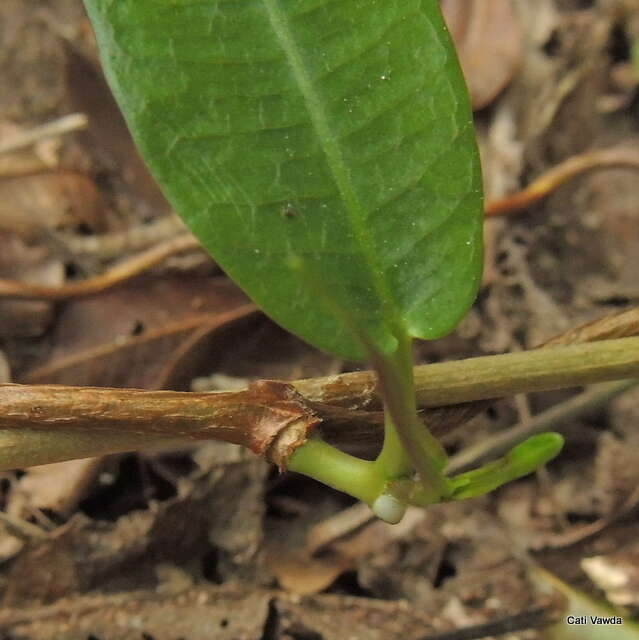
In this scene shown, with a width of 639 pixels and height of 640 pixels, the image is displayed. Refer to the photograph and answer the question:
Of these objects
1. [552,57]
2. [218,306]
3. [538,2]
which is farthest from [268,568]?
[538,2]

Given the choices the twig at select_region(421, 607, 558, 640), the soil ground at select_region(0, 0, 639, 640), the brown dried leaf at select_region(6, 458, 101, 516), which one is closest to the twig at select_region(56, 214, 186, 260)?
the soil ground at select_region(0, 0, 639, 640)

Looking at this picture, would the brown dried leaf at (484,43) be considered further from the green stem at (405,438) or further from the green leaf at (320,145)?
the green stem at (405,438)

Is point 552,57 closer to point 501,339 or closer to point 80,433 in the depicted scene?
point 501,339

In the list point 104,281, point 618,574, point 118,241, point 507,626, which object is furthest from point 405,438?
point 118,241

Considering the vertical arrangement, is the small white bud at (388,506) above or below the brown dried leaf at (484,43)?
below

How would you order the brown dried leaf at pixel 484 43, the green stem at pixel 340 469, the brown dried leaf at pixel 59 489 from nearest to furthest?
the green stem at pixel 340 469 → the brown dried leaf at pixel 59 489 → the brown dried leaf at pixel 484 43

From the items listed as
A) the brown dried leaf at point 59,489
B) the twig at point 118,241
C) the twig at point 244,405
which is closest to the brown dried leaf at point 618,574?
the twig at point 244,405

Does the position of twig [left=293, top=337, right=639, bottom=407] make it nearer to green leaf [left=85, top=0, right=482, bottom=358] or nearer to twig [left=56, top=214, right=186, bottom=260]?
green leaf [left=85, top=0, right=482, bottom=358]
